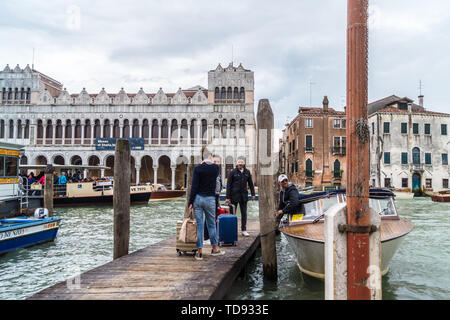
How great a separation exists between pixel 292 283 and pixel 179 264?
1.99 meters

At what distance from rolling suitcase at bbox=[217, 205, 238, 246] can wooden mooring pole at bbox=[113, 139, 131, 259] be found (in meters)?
1.55

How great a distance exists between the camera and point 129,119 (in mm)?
34719

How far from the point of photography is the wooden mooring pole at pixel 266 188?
5.55m

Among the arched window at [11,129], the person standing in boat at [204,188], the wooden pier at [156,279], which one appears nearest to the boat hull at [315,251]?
the wooden pier at [156,279]

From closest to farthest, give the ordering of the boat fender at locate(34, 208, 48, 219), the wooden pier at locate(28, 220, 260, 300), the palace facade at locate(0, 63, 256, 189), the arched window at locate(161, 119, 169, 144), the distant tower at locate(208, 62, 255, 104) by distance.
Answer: the wooden pier at locate(28, 220, 260, 300) < the boat fender at locate(34, 208, 48, 219) < the palace facade at locate(0, 63, 256, 189) < the distant tower at locate(208, 62, 255, 104) < the arched window at locate(161, 119, 169, 144)

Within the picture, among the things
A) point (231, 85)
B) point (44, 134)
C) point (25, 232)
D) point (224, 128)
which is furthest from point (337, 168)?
point (25, 232)

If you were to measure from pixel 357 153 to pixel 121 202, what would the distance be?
4027mm

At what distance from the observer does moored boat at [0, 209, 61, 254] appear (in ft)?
26.3

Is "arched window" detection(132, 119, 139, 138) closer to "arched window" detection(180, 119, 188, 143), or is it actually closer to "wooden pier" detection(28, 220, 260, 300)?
"arched window" detection(180, 119, 188, 143)

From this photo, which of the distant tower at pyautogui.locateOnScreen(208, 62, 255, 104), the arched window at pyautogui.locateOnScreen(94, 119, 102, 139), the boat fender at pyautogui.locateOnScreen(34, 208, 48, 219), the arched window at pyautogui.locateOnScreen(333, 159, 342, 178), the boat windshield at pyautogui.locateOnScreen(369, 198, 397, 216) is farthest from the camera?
the arched window at pyautogui.locateOnScreen(94, 119, 102, 139)

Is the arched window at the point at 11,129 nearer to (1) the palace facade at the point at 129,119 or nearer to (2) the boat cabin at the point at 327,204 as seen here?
(1) the palace facade at the point at 129,119

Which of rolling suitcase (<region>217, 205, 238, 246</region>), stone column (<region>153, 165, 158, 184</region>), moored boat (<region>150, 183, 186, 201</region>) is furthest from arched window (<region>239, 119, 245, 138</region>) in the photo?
rolling suitcase (<region>217, 205, 238, 246</region>)

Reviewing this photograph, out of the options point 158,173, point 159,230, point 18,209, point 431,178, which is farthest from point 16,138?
point 431,178
